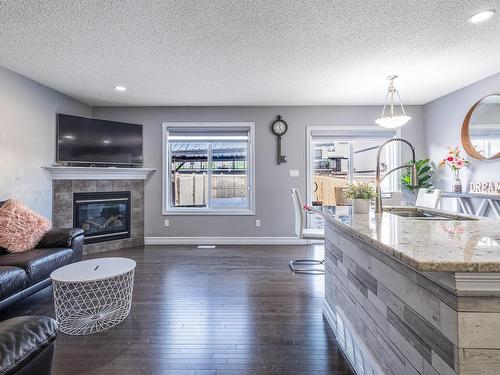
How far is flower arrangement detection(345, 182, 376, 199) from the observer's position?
77.9 inches

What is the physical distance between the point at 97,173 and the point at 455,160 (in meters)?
5.50

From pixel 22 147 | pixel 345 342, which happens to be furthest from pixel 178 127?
pixel 345 342

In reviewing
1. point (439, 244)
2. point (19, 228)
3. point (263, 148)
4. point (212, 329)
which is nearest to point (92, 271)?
point (212, 329)

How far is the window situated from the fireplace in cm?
74

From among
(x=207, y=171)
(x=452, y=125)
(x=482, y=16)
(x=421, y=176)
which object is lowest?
(x=421, y=176)

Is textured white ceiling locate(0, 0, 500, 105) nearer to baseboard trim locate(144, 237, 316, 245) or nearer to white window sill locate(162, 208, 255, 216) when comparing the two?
white window sill locate(162, 208, 255, 216)

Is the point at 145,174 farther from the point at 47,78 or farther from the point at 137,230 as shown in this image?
the point at 47,78

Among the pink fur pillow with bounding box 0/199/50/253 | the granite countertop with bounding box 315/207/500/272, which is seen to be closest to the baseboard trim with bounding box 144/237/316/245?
the pink fur pillow with bounding box 0/199/50/253

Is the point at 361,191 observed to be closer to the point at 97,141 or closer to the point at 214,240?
the point at 214,240

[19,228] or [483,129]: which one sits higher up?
[483,129]

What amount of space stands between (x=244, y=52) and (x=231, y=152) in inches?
89.4

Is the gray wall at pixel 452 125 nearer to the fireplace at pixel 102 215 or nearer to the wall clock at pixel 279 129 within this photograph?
the wall clock at pixel 279 129

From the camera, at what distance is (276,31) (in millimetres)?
2359

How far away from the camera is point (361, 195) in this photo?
6.50ft
